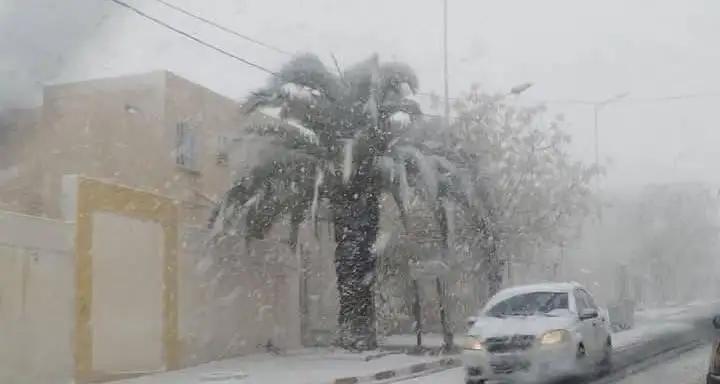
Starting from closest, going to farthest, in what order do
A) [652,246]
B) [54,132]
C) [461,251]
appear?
[54,132], [461,251], [652,246]

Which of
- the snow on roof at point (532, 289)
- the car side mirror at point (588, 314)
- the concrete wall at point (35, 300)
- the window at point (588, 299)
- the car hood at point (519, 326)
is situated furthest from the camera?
the window at point (588, 299)

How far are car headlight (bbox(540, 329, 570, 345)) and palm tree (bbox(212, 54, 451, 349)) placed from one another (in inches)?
285

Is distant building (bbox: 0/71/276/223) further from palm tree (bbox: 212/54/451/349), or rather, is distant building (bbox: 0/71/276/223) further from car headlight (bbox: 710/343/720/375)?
car headlight (bbox: 710/343/720/375)

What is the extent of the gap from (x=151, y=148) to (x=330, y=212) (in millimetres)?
4436

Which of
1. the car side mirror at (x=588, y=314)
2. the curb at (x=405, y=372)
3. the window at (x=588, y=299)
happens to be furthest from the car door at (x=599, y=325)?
the curb at (x=405, y=372)

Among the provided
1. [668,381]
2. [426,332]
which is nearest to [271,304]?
[426,332]

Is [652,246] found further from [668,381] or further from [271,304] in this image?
[668,381]

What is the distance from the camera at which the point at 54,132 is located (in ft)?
75.3

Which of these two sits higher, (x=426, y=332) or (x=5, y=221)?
(x=5, y=221)

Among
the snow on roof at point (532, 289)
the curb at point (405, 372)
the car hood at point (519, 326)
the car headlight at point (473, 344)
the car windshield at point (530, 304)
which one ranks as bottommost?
the curb at point (405, 372)

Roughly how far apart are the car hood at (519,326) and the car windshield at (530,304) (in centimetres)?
52

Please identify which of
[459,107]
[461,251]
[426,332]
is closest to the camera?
[461,251]

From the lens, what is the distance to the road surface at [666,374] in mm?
13417

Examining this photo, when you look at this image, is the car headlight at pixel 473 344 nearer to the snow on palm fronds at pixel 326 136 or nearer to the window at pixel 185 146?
the snow on palm fronds at pixel 326 136
